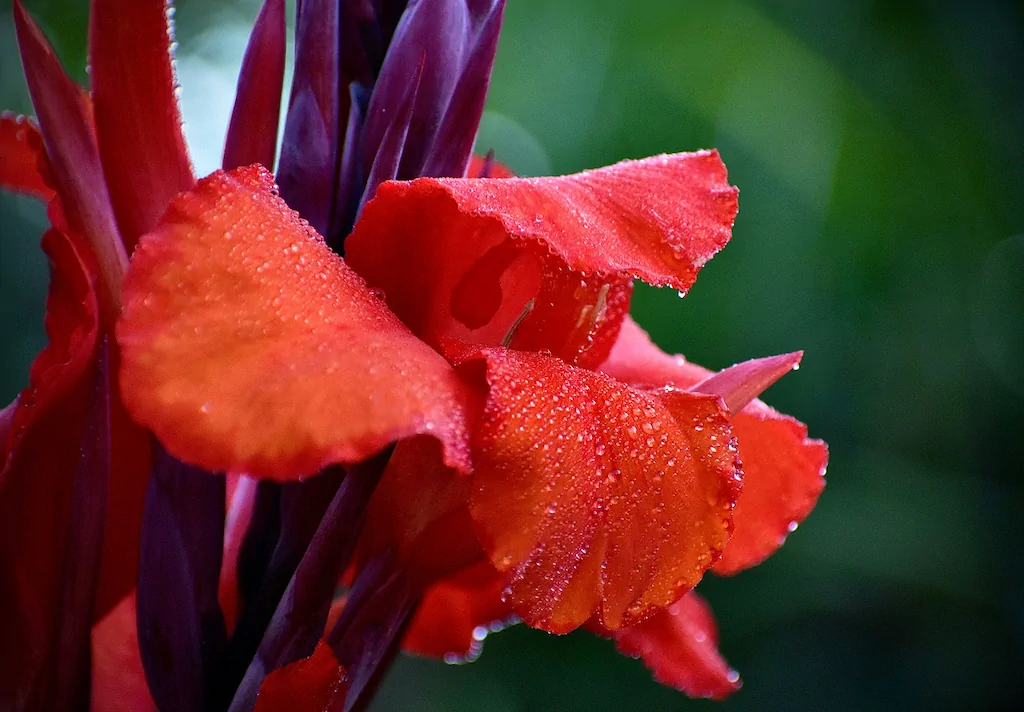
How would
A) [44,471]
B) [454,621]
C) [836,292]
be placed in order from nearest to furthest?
[44,471] < [454,621] < [836,292]

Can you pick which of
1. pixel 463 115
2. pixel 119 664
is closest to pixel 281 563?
pixel 119 664

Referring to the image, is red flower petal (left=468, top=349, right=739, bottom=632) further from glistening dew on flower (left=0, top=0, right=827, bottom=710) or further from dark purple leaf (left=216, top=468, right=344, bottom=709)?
dark purple leaf (left=216, top=468, right=344, bottom=709)

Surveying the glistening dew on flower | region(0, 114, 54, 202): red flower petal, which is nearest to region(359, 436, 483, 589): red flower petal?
the glistening dew on flower

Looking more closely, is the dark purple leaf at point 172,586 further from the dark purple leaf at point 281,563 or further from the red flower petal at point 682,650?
the red flower petal at point 682,650

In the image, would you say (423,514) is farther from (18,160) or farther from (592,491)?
(18,160)

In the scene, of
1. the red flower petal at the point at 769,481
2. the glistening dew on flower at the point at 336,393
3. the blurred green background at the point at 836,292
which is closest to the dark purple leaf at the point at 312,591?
the glistening dew on flower at the point at 336,393

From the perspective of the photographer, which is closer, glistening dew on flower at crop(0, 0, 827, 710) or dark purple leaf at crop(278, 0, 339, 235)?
glistening dew on flower at crop(0, 0, 827, 710)

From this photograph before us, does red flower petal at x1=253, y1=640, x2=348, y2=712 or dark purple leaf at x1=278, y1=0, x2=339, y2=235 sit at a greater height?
dark purple leaf at x1=278, y1=0, x2=339, y2=235
